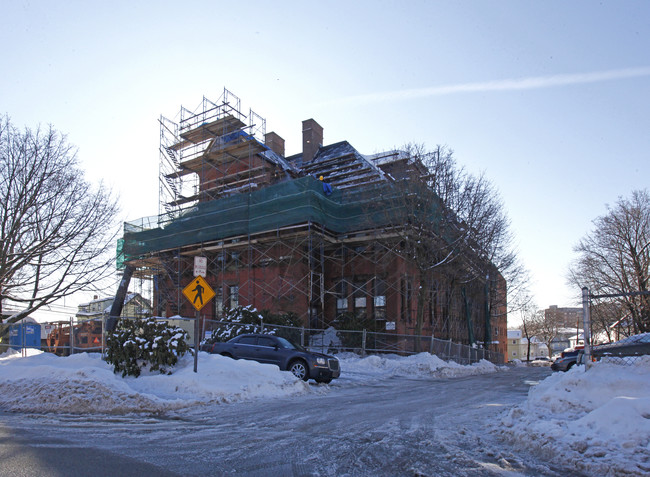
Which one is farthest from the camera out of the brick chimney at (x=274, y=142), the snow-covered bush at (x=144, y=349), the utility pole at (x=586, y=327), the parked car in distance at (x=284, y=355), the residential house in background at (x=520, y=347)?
the residential house in background at (x=520, y=347)

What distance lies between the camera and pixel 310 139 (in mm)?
42031

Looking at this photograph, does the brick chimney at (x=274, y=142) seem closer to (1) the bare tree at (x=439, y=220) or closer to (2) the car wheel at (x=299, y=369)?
(1) the bare tree at (x=439, y=220)

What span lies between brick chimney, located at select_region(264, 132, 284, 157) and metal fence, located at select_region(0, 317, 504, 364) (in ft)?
72.9

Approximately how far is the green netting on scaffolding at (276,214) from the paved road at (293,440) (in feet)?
57.3

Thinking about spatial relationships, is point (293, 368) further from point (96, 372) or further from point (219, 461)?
point (219, 461)

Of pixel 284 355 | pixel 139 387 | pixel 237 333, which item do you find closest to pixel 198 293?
pixel 139 387

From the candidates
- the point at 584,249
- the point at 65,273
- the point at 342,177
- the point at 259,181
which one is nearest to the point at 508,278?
the point at 584,249

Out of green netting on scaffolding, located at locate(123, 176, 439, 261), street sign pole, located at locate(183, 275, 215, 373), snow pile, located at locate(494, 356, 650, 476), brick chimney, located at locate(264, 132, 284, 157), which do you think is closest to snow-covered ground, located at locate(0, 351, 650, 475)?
snow pile, located at locate(494, 356, 650, 476)

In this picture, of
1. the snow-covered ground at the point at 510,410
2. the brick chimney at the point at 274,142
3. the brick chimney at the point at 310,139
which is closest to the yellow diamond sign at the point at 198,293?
the snow-covered ground at the point at 510,410

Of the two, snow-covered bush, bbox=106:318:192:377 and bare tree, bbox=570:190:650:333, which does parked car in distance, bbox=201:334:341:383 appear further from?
bare tree, bbox=570:190:650:333

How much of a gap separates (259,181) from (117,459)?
3151 cm

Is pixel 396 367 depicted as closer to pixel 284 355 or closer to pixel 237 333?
pixel 237 333

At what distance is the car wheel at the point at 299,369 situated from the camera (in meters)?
15.1

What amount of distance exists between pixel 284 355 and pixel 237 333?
6364mm
